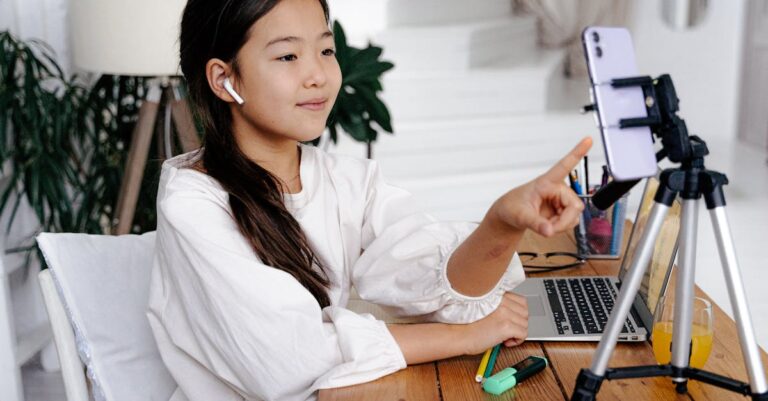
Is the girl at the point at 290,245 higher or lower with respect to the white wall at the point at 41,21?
lower

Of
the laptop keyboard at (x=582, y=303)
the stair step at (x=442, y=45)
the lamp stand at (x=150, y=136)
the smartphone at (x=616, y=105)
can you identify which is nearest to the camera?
the smartphone at (x=616, y=105)

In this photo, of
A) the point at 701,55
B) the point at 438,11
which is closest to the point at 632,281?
the point at 438,11

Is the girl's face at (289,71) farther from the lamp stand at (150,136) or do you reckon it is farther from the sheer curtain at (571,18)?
the sheer curtain at (571,18)

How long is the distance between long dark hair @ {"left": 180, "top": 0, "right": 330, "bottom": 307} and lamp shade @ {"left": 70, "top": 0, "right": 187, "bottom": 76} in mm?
763

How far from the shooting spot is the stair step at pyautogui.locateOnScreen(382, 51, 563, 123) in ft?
14.7

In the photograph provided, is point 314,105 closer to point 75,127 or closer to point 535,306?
point 535,306

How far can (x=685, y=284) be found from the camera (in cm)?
95

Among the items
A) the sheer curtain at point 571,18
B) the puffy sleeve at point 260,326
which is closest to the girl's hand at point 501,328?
the puffy sleeve at point 260,326

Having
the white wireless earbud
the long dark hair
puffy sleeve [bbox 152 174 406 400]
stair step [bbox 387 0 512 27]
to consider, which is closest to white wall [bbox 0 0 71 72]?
the long dark hair

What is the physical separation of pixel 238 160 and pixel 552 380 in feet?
1.86

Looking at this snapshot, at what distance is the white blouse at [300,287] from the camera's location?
3.64 feet

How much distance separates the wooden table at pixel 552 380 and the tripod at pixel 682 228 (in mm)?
109

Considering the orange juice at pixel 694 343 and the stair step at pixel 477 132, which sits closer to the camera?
the orange juice at pixel 694 343

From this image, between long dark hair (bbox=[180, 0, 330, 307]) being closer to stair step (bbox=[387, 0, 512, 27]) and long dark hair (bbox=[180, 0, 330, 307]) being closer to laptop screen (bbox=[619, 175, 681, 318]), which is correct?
laptop screen (bbox=[619, 175, 681, 318])
